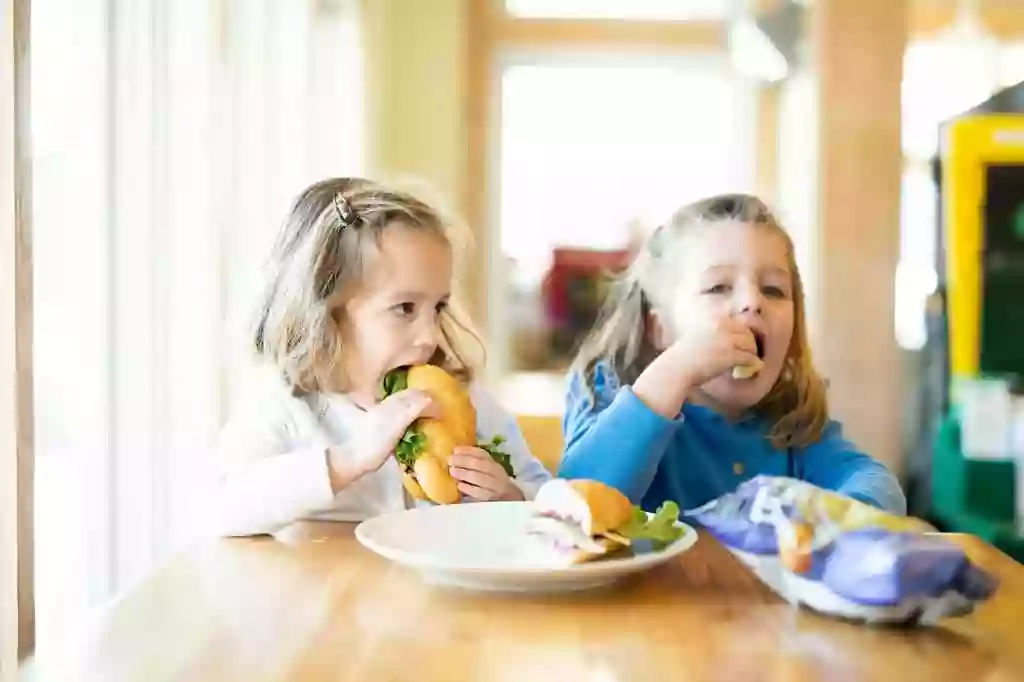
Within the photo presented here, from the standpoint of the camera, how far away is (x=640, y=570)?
2.61ft

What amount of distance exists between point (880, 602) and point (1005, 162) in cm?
180

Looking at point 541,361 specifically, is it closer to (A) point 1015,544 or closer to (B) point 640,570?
(A) point 1015,544

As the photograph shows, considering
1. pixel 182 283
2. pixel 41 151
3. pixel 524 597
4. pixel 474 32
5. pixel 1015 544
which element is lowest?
pixel 1015 544

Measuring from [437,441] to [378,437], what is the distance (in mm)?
55

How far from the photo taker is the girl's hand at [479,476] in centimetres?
103

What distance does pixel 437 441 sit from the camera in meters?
1.03

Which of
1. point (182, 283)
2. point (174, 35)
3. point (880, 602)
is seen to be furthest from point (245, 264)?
point (880, 602)

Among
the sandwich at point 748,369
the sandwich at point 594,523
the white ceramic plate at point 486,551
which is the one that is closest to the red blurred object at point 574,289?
the sandwich at point 748,369

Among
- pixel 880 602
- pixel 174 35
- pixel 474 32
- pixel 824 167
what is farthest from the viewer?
pixel 474 32

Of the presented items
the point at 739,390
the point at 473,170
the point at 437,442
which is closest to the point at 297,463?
the point at 437,442

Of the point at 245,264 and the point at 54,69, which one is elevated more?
the point at 54,69

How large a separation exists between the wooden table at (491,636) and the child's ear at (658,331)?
25.7 inches

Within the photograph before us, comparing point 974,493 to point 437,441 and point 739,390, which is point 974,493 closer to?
point 739,390

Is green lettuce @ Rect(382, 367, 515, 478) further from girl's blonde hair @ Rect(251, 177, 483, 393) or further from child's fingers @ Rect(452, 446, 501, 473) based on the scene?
girl's blonde hair @ Rect(251, 177, 483, 393)
